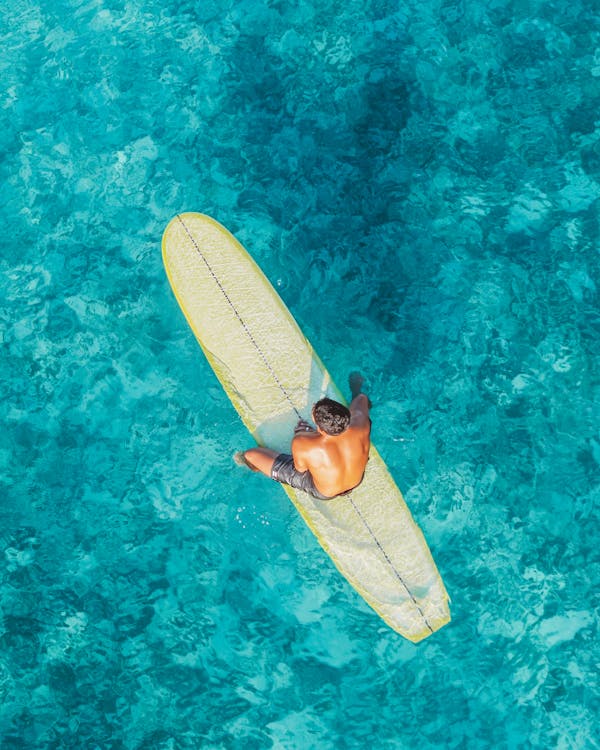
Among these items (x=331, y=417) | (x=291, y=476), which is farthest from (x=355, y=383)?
(x=331, y=417)

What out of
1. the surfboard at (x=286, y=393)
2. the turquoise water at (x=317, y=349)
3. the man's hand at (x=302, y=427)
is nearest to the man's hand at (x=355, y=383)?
the surfboard at (x=286, y=393)

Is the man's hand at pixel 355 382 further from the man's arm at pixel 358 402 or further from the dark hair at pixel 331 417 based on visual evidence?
the dark hair at pixel 331 417

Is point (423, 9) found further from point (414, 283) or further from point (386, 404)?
point (386, 404)

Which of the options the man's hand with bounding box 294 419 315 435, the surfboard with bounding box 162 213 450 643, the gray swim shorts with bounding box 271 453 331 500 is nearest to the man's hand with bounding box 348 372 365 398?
the surfboard with bounding box 162 213 450 643

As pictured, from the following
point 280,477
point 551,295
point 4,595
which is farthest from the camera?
point 551,295

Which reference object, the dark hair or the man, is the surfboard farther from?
the dark hair

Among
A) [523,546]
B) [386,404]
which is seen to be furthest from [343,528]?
[523,546]
